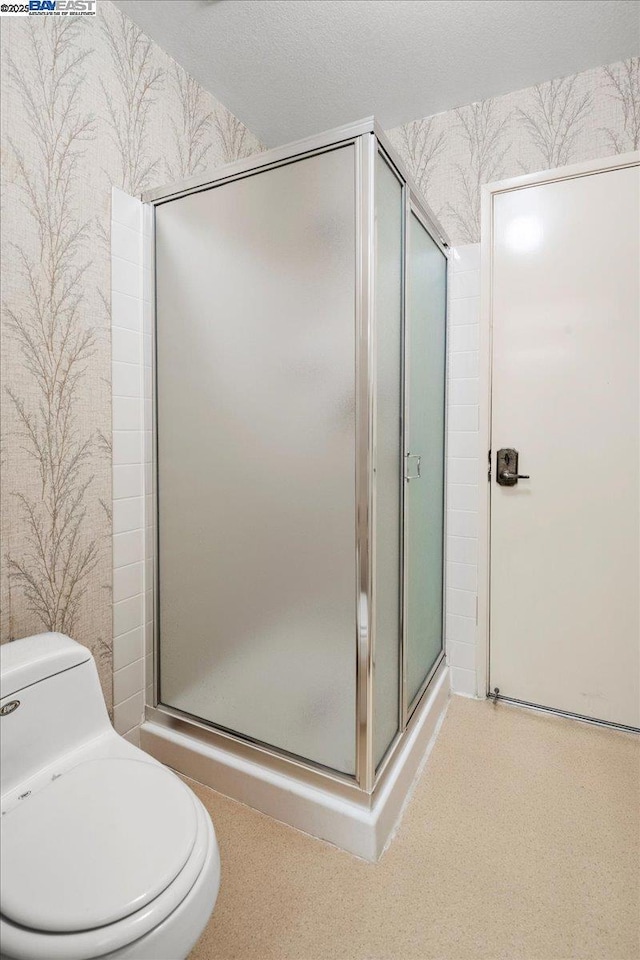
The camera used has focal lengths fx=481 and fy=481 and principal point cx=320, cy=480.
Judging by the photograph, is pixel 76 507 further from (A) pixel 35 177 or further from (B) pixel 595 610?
(B) pixel 595 610

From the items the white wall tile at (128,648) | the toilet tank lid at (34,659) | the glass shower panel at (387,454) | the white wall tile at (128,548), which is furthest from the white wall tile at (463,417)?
the toilet tank lid at (34,659)

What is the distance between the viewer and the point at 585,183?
6.17 feet

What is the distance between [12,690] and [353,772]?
3.04 feet

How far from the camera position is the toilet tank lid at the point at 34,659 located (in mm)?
1113

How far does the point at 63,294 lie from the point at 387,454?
1079 millimetres

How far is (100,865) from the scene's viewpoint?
2.85 ft

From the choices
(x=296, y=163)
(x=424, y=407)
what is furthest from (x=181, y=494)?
(x=296, y=163)

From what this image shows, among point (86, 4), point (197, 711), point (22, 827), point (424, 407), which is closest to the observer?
point (22, 827)

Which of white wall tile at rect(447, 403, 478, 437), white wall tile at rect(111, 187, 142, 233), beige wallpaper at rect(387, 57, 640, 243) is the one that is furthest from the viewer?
white wall tile at rect(447, 403, 478, 437)

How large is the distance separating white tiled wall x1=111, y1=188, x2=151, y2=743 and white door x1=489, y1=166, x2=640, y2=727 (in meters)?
1.44

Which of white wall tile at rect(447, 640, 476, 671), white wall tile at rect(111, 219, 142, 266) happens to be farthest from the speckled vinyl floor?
white wall tile at rect(111, 219, 142, 266)

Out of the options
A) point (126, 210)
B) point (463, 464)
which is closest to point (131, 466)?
point (126, 210)

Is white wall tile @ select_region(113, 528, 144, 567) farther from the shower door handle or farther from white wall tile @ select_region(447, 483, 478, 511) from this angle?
white wall tile @ select_region(447, 483, 478, 511)

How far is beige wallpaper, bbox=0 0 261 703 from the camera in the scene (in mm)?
1312
